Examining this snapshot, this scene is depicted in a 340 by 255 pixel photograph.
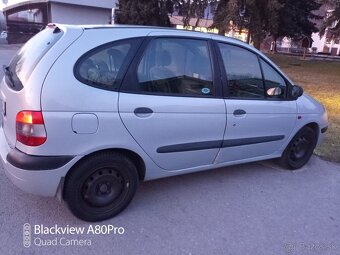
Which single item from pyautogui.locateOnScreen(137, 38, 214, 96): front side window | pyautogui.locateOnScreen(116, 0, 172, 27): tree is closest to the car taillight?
pyautogui.locateOnScreen(137, 38, 214, 96): front side window

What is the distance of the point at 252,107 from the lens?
3.92 metres

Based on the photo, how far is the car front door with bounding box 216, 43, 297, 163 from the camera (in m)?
3.79

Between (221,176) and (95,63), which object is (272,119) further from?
(95,63)

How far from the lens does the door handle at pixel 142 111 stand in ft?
10.2

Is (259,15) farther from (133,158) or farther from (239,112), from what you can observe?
(133,158)

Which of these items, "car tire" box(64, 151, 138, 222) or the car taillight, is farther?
"car tire" box(64, 151, 138, 222)

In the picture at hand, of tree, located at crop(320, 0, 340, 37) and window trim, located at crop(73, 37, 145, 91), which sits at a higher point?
tree, located at crop(320, 0, 340, 37)

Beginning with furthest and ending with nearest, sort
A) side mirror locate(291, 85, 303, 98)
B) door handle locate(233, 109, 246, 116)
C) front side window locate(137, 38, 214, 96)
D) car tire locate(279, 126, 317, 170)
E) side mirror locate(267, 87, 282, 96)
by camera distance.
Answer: car tire locate(279, 126, 317, 170) → side mirror locate(291, 85, 303, 98) → side mirror locate(267, 87, 282, 96) → door handle locate(233, 109, 246, 116) → front side window locate(137, 38, 214, 96)

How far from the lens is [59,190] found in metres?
2.95

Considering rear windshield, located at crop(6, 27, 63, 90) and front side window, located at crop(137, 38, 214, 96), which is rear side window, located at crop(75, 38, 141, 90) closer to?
front side window, located at crop(137, 38, 214, 96)

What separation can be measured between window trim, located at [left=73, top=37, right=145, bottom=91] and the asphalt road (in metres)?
1.25

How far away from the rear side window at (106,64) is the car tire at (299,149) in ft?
8.63

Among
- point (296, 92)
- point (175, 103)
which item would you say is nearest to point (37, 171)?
point (175, 103)

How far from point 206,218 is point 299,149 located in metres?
2.09
